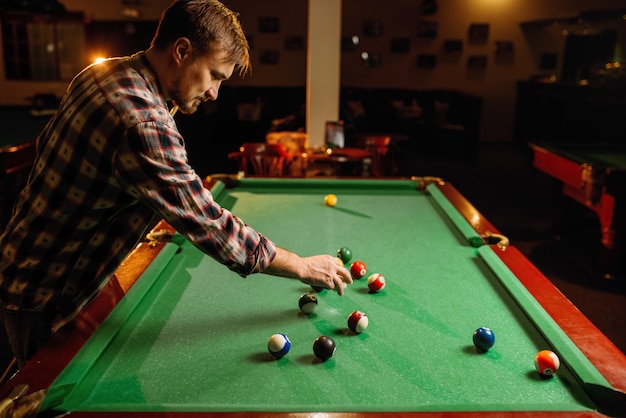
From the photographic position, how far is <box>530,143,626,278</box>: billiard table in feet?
12.5

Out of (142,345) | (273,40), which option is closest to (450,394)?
(142,345)

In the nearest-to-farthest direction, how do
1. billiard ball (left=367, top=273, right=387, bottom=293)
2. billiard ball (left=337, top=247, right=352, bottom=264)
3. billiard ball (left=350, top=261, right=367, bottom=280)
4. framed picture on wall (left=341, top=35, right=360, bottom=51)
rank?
billiard ball (left=367, top=273, right=387, bottom=293), billiard ball (left=350, top=261, right=367, bottom=280), billiard ball (left=337, top=247, right=352, bottom=264), framed picture on wall (left=341, top=35, right=360, bottom=51)

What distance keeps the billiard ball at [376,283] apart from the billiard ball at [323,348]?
46 cm

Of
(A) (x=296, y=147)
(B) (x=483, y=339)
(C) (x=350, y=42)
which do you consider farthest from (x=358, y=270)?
(C) (x=350, y=42)

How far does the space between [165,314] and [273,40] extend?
924 cm

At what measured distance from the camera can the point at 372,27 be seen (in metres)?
10.3

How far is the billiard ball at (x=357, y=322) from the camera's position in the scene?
1483mm

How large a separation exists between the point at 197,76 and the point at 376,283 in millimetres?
812

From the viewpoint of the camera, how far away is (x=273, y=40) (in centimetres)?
1021

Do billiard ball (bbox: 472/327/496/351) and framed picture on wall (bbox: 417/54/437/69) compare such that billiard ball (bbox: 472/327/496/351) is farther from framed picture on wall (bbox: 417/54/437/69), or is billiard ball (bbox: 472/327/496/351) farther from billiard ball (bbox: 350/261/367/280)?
framed picture on wall (bbox: 417/54/437/69)

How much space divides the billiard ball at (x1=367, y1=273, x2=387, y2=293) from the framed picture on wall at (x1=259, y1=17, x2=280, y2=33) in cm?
905

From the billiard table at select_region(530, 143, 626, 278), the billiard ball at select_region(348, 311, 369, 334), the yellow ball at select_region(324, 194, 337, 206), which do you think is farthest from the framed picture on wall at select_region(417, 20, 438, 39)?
the billiard ball at select_region(348, 311, 369, 334)

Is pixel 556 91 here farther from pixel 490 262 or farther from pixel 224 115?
pixel 490 262

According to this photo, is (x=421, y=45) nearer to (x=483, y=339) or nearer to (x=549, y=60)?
(x=549, y=60)
